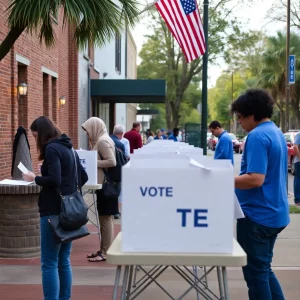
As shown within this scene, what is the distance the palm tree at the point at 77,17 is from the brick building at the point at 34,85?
4.01ft

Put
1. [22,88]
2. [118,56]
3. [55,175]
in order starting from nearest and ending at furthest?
[55,175]
[22,88]
[118,56]

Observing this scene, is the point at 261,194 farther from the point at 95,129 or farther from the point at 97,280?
the point at 95,129

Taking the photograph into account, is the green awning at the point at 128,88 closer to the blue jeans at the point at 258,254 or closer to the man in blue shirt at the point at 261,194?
the man in blue shirt at the point at 261,194

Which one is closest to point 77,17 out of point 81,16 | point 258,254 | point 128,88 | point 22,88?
point 81,16

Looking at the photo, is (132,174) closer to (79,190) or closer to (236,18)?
(79,190)

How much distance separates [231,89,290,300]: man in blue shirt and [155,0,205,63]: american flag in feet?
26.9

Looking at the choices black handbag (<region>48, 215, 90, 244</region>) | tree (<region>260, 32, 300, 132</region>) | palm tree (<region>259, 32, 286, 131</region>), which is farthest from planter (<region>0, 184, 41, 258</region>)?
palm tree (<region>259, 32, 286, 131</region>)

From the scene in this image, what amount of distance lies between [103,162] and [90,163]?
21cm

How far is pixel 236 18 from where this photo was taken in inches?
1373

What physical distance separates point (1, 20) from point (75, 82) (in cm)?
885

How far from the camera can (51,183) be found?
4.61m

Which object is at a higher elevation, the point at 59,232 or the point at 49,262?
the point at 59,232

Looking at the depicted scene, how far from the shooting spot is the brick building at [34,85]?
11.5 meters

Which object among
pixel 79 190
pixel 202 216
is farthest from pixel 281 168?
pixel 79 190
